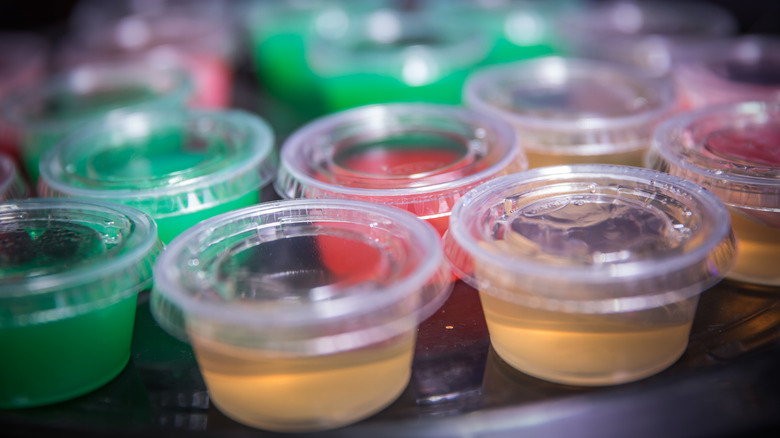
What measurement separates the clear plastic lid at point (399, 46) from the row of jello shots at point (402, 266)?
0.47 meters

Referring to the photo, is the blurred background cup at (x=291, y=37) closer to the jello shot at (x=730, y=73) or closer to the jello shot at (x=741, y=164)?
the jello shot at (x=730, y=73)

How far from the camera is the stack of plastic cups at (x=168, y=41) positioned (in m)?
1.96

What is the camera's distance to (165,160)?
4.64 ft

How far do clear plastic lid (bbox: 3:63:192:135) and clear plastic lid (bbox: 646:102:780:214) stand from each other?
113cm

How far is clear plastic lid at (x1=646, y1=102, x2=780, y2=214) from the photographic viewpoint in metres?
1.02

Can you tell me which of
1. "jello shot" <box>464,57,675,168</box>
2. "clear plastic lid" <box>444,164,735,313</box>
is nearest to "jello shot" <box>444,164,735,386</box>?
"clear plastic lid" <box>444,164,735,313</box>

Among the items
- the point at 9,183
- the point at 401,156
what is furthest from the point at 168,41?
the point at 401,156

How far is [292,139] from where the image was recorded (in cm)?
132

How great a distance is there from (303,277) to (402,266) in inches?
5.4

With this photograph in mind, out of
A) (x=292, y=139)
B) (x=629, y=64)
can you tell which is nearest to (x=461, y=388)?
(x=292, y=139)

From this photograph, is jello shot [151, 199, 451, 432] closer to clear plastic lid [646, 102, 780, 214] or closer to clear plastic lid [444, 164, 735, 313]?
clear plastic lid [444, 164, 735, 313]

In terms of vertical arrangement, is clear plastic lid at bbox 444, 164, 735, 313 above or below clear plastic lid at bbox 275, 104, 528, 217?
above

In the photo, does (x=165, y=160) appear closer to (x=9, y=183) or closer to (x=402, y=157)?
(x=9, y=183)

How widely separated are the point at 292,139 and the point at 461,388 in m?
0.62
